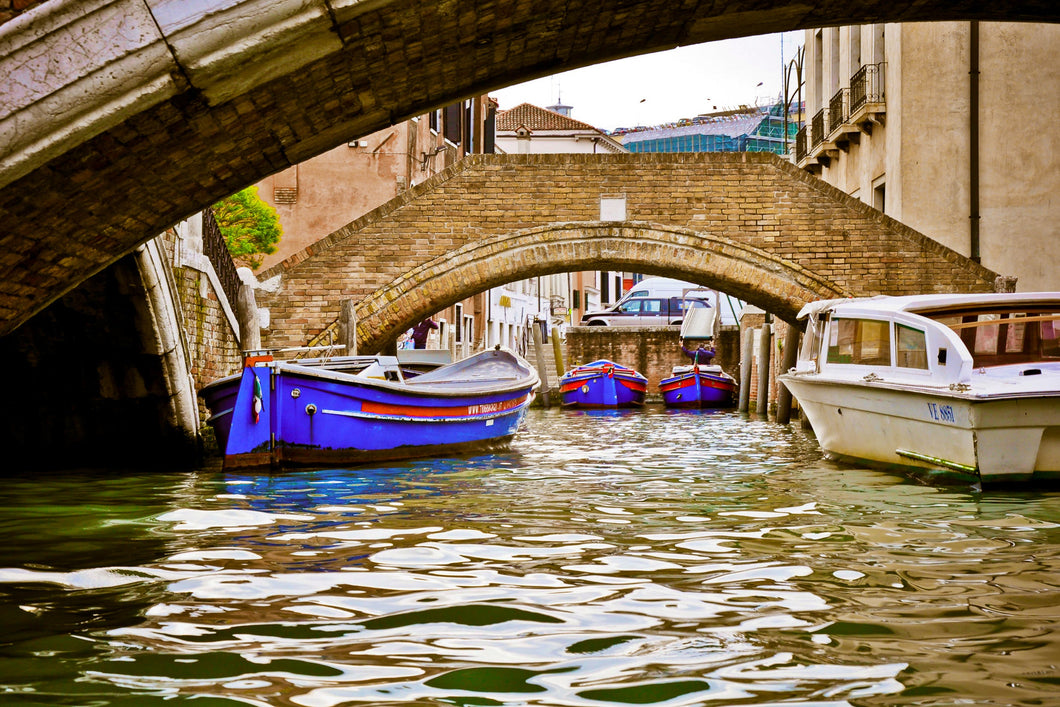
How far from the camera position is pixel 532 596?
158 inches

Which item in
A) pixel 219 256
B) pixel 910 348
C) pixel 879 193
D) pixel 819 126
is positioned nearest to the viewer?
pixel 910 348

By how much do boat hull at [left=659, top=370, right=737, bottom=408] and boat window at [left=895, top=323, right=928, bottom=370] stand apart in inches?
520

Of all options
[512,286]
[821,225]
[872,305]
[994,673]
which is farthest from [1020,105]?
[512,286]

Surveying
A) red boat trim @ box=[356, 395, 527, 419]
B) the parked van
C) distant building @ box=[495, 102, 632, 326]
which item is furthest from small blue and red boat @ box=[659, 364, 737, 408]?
distant building @ box=[495, 102, 632, 326]

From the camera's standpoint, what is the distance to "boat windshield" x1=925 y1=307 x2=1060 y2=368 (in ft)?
26.5

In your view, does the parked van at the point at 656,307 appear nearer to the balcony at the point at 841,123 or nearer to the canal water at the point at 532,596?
the balcony at the point at 841,123

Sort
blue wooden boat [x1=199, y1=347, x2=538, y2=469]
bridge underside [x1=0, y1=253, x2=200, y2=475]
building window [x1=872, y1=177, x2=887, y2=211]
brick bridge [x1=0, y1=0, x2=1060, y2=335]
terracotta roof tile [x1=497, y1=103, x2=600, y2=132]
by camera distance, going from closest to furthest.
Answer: brick bridge [x1=0, y1=0, x2=1060, y2=335], bridge underside [x1=0, y1=253, x2=200, y2=475], blue wooden boat [x1=199, y1=347, x2=538, y2=469], building window [x1=872, y1=177, x2=887, y2=211], terracotta roof tile [x1=497, y1=103, x2=600, y2=132]

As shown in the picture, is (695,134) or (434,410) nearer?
(434,410)

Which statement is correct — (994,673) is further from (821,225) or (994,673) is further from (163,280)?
(821,225)

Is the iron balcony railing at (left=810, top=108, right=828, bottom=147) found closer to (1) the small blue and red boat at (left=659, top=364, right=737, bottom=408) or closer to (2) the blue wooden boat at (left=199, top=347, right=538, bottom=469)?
(1) the small blue and red boat at (left=659, top=364, right=737, bottom=408)

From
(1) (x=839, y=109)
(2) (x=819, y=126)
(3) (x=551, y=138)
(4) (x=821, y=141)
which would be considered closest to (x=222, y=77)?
(1) (x=839, y=109)

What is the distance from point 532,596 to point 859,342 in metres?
5.55

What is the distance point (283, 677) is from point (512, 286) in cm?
3153

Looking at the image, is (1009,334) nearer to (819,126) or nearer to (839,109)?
(839,109)
